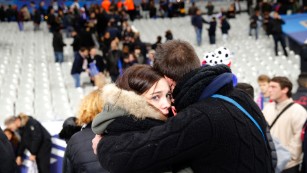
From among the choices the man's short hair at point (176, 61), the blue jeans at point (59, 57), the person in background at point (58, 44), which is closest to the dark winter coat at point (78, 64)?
the person in background at point (58, 44)

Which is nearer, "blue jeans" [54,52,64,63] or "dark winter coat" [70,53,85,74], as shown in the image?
"dark winter coat" [70,53,85,74]

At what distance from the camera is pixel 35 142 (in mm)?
6855

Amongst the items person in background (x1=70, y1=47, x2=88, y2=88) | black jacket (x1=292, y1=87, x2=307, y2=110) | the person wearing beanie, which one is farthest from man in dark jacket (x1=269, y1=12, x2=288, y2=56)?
the person wearing beanie

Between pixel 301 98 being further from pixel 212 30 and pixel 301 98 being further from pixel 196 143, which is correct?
pixel 212 30

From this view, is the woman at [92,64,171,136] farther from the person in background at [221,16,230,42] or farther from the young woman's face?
the person in background at [221,16,230,42]

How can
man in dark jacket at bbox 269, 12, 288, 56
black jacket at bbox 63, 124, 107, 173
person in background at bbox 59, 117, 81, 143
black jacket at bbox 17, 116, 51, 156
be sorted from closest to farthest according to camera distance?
black jacket at bbox 63, 124, 107, 173 < person in background at bbox 59, 117, 81, 143 < black jacket at bbox 17, 116, 51, 156 < man in dark jacket at bbox 269, 12, 288, 56

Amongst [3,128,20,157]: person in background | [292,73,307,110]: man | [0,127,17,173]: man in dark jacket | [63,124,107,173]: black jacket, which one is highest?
[63,124,107,173]: black jacket

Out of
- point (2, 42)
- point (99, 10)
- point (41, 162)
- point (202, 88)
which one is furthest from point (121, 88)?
point (2, 42)

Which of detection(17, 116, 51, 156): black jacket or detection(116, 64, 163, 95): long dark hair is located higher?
detection(116, 64, 163, 95): long dark hair

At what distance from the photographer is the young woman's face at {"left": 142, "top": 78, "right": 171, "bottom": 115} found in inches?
95.3

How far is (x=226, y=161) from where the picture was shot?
225cm

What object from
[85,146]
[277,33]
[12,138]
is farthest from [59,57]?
[85,146]

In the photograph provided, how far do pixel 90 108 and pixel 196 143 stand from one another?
1.61m

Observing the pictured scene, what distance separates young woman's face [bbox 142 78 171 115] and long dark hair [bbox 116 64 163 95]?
18mm
